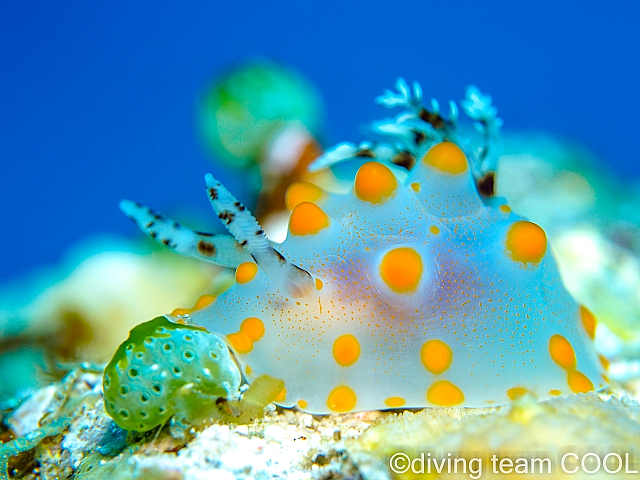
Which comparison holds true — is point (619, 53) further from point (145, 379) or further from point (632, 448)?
point (145, 379)

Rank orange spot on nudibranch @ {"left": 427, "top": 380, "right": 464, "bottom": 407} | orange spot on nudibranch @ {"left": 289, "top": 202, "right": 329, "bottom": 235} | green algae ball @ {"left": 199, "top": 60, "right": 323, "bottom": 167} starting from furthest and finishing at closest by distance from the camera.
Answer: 1. green algae ball @ {"left": 199, "top": 60, "right": 323, "bottom": 167}
2. orange spot on nudibranch @ {"left": 289, "top": 202, "right": 329, "bottom": 235}
3. orange spot on nudibranch @ {"left": 427, "top": 380, "right": 464, "bottom": 407}

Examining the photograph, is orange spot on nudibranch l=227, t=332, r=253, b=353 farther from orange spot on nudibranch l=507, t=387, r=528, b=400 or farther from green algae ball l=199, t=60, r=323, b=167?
green algae ball l=199, t=60, r=323, b=167

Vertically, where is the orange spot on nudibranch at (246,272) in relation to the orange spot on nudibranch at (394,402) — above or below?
above

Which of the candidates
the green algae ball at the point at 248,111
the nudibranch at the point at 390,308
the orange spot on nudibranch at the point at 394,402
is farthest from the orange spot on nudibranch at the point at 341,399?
the green algae ball at the point at 248,111

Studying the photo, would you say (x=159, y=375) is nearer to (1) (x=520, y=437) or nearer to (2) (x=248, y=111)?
(1) (x=520, y=437)

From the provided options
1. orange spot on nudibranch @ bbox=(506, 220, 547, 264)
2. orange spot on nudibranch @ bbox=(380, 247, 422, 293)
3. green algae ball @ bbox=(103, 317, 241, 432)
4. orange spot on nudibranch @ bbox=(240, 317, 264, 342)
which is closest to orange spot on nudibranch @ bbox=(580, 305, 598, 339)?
orange spot on nudibranch @ bbox=(506, 220, 547, 264)

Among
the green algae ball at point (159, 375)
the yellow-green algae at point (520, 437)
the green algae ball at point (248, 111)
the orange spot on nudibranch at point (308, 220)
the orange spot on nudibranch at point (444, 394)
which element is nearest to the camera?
the yellow-green algae at point (520, 437)

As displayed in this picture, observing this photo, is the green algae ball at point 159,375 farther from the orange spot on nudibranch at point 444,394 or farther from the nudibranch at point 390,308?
the orange spot on nudibranch at point 444,394
